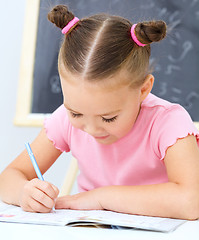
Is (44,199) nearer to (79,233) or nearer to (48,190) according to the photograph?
(48,190)

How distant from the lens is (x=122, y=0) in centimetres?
168

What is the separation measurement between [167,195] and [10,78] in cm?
118

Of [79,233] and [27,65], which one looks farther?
[27,65]

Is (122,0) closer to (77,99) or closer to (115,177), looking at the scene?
(115,177)

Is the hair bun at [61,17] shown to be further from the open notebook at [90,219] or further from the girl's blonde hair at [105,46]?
the open notebook at [90,219]

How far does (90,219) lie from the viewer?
2.30 ft

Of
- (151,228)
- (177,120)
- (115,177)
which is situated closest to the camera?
(151,228)

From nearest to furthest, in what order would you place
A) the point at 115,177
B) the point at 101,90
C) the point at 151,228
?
the point at 151,228 → the point at 101,90 → the point at 115,177

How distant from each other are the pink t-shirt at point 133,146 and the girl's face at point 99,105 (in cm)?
11

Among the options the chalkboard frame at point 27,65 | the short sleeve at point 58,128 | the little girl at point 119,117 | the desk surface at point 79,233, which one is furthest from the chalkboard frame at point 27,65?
the desk surface at point 79,233

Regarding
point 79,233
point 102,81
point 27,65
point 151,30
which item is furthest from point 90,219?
point 27,65

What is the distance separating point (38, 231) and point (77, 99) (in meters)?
0.27

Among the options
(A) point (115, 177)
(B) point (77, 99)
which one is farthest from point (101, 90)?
(A) point (115, 177)

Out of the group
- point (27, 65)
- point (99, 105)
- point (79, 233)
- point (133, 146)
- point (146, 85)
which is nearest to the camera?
point (79, 233)
